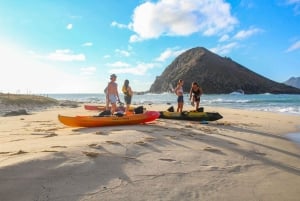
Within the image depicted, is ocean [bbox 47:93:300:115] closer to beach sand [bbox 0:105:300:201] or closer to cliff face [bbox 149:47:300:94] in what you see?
beach sand [bbox 0:105:300:201]

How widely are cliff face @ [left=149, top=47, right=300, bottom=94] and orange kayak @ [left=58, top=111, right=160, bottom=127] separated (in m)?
129

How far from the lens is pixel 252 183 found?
5.21 metres

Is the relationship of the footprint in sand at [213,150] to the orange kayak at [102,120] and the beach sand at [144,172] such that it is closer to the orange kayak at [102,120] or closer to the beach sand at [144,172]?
the beach sand at [144,172]

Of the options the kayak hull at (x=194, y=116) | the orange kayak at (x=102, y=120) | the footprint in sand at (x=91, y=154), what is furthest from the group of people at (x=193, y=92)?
the footprint in sand at (x=91, y=154)

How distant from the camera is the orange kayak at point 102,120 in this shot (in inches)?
440

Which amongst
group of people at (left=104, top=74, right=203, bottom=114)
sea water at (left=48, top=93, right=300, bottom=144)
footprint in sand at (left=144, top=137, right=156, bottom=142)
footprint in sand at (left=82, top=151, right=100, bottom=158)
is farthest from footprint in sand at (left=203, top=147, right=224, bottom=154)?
group of people at (left=104, top=74, right=203, bottom=114)

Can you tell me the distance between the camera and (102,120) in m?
11.4

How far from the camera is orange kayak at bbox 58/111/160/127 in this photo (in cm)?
1116

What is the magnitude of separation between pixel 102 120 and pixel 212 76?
14830 cm

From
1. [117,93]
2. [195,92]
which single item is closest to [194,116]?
[195,92]

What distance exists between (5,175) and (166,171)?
261 centimetres

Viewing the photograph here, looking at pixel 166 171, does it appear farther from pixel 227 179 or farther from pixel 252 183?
pixel 252 183

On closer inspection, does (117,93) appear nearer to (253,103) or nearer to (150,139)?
(150,139)

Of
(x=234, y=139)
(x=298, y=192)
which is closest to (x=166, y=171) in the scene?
(x=298, y=192)
